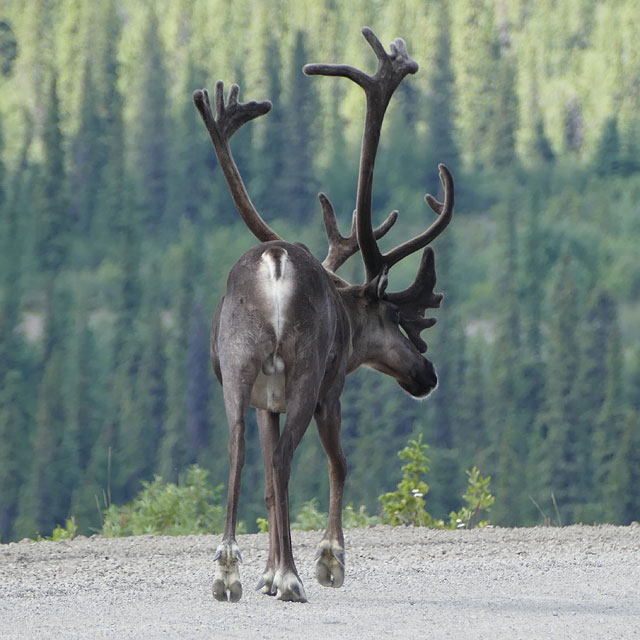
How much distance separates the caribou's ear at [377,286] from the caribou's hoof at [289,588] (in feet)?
6.82

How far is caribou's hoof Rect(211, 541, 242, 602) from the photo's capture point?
6422 millimetres

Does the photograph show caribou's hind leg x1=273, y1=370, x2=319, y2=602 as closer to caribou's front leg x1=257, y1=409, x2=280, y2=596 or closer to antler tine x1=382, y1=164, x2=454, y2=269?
caribou's front leg x1=257, y1=409, x2=280, y2=596

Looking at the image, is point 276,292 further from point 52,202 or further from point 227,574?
point 52,202

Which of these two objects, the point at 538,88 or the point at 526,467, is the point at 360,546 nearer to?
the point at 526,467

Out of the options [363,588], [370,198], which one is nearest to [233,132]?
[370,198]

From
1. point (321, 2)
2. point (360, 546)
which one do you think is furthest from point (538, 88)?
point (360, 546)

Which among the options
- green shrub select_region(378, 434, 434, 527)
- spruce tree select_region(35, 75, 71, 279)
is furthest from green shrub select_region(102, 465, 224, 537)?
spruce tree select_region(35, 75, 71, 279)

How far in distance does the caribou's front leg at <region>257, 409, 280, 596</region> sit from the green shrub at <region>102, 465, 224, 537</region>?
413cm

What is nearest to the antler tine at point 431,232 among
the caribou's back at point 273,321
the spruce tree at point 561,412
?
the caribou's back at point 273,321

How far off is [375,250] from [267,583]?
7.22 ft

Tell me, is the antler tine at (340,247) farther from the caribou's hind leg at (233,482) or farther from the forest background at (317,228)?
the forest background at (317,228)

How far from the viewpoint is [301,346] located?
6719 millimetres

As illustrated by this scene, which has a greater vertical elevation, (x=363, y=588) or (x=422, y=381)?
(x=422, y=381)

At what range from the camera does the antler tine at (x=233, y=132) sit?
8.45 meters
